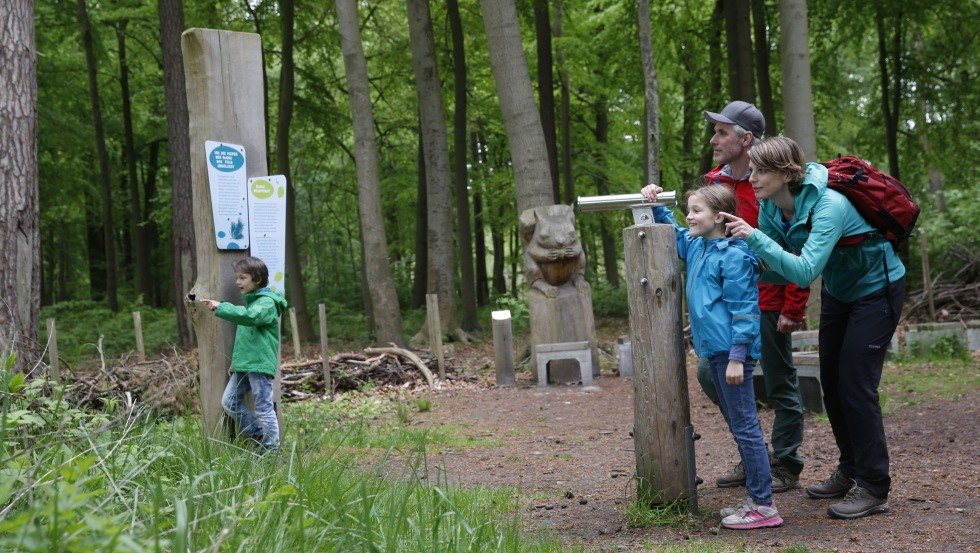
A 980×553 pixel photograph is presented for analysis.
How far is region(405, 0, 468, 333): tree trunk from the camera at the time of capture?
53.8 ft

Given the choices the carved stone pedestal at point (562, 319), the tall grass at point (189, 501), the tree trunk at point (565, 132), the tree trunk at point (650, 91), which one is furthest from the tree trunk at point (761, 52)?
the tall grass at point (189, 501)

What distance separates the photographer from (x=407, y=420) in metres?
8.78

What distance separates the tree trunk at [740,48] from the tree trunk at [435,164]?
5144mm

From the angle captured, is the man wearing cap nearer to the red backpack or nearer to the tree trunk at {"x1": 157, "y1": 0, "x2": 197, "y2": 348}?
the red backpack

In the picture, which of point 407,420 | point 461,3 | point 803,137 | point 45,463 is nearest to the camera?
point 45,463

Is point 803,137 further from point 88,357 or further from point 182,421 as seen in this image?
point 88,357

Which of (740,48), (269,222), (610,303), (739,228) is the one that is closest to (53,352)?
(269,222)

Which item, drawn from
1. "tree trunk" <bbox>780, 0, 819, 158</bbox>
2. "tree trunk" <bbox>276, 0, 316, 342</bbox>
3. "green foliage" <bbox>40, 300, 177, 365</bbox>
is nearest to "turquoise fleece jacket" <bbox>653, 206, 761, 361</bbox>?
"tree trunk" <bbox>780, 0, 819, 158</bbox>

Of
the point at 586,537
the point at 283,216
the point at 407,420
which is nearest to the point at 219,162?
the point at 283,216

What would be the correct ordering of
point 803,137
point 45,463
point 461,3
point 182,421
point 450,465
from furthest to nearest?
point 461,3, point 803,137, point 450,465, point 182,421, point 45,463

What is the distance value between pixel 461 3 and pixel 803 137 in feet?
33.2

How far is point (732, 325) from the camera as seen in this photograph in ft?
14.9

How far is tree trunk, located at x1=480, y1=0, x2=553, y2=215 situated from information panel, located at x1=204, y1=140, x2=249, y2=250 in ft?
23.9

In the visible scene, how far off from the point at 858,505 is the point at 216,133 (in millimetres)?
4056
